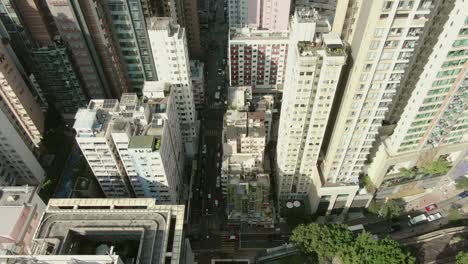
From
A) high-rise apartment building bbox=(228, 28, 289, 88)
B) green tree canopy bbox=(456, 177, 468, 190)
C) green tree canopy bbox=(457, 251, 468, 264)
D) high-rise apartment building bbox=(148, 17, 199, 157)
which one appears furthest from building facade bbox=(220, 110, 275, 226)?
green tree canopy bbox=(456, 177, 468, 190)

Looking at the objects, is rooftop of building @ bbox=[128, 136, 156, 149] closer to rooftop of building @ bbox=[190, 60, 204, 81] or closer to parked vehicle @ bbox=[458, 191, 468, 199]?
rooftop of building @ bbox=[190, 60, 204, 81]

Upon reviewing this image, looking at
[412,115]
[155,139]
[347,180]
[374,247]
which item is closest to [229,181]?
[155,139]

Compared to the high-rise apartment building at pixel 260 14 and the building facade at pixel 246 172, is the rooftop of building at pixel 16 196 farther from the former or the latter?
the high-rise apartment building at pixel 260 14

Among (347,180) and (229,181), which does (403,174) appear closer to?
(347,180)

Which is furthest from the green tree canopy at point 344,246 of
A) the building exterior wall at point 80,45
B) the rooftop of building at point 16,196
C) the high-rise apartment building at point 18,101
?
the high-rise apartment building at point 18,101

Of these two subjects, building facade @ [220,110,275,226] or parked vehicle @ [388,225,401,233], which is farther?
parked vehicle @ [388,225,401,233]

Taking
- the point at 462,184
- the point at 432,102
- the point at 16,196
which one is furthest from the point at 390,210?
the point at 16,196
